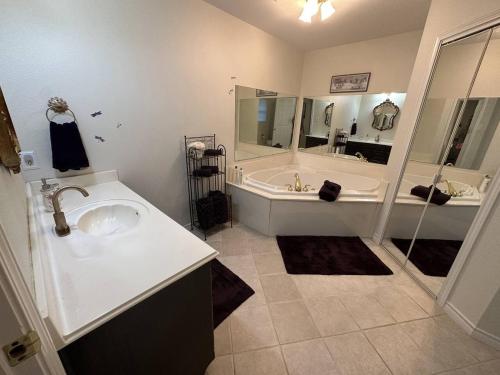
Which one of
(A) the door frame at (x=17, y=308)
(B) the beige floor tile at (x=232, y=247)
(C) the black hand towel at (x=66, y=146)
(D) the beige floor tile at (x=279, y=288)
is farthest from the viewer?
(B) the beige floor tile at (x=232, y=247)

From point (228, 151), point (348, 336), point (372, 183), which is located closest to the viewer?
point (348, 336)

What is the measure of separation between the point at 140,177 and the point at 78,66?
94 centimetres

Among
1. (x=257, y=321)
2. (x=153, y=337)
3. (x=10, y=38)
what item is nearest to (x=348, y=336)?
(x=257, y=321)

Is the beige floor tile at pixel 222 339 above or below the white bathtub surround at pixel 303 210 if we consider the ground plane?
below

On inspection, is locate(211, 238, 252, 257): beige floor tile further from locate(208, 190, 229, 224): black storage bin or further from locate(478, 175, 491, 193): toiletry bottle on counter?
locate(478, 175, 491, 193): toiletry bottle on counter

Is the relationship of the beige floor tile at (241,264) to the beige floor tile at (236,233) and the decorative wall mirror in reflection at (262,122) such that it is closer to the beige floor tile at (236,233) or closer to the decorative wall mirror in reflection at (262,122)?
the beige floor tile at (236,233)

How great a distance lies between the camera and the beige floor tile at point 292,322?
1.42 metres

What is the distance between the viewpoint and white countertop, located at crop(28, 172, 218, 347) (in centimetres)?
65

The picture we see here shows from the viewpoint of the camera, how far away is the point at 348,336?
142 centimetres

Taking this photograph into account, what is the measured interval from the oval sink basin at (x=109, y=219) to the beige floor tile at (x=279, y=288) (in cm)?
120

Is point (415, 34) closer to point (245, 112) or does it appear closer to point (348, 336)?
point (245, 112)

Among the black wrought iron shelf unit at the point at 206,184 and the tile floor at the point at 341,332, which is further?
the black wrought iron shelf unit at the point at 206,184

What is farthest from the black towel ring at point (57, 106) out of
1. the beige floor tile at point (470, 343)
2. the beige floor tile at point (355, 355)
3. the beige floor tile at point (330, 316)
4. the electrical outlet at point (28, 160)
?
the beige floor tile at point (470, 343)

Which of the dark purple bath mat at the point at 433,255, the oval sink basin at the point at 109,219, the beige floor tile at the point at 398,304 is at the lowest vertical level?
the beige floor tile at the point at 398,304
